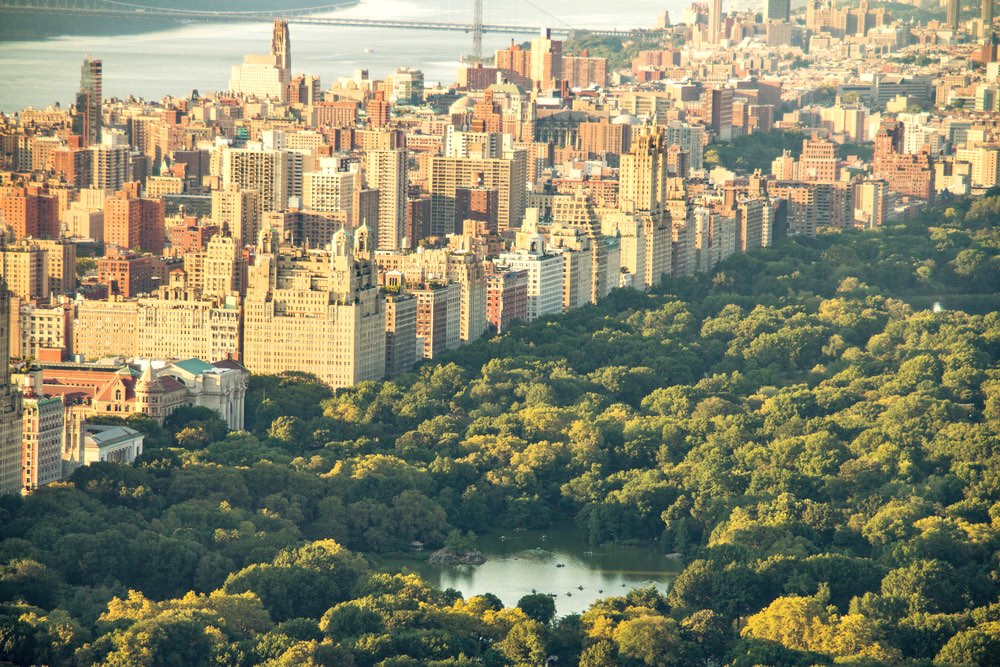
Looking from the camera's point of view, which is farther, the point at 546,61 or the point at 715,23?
the point at 715,23

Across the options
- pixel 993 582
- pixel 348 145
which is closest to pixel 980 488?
pixel 993 582

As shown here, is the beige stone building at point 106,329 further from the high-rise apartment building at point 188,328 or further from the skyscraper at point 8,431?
the skyscraper at point 8,431

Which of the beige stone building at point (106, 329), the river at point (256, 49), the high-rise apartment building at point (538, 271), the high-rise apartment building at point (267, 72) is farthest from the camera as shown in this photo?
the high-rise apartment building at point (267, 72)

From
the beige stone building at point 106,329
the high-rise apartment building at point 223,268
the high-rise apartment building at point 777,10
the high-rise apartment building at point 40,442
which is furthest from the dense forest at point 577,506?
the high-rise apartment building at point 777,10

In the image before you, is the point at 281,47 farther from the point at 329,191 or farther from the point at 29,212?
the point at 29,212

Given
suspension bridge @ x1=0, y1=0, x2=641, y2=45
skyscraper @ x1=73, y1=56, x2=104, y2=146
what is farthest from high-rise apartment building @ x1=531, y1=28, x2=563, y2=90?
skyscraper @ x1=73, y1=56, x2=104, y2=146

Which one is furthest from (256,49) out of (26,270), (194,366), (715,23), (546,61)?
(194,366)

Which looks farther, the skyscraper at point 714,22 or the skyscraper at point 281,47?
the skyscraper at point 714,22

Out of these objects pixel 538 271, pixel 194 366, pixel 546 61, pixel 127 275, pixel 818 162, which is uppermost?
pixel 546 61
